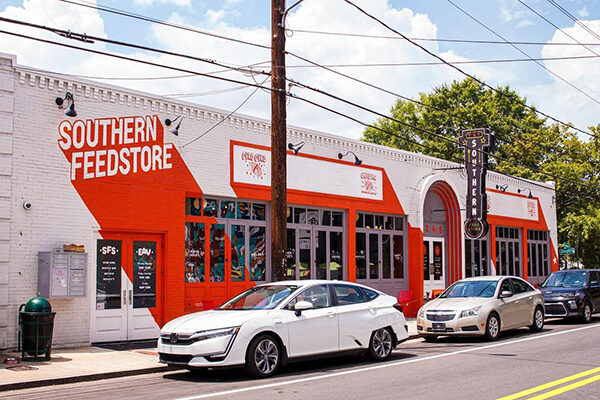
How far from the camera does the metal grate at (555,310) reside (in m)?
19.8

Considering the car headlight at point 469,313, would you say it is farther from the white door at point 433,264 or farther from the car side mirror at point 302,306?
the white door at point 433,264

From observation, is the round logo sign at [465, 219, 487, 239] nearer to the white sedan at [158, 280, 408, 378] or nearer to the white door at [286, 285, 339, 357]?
the white sedan at [158, 280, 408, 378]

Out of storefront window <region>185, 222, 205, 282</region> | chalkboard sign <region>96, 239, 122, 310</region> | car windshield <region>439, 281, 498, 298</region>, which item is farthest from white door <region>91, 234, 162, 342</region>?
car windshield <region>439, 281, 498, 298</region>

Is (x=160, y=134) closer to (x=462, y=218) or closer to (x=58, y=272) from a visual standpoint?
(x=58, y=272)

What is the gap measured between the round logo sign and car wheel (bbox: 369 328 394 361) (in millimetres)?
14184

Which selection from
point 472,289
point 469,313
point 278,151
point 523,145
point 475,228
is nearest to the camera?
point 278,151

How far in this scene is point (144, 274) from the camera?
50.5 ft

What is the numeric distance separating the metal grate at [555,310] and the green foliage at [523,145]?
44.0ft

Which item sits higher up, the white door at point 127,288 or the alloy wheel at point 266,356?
the white door at point 127,288

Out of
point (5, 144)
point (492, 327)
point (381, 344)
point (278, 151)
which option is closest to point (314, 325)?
point (381, 344)

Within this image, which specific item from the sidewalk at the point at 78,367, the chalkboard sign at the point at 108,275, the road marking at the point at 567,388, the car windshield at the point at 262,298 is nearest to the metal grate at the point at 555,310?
the road marking at the point at 567,388

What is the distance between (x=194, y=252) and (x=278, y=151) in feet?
14.7

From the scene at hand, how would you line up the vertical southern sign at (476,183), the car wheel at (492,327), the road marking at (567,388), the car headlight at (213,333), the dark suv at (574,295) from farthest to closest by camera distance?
the vertical southern sign at (476,183) → the dark suv at (574,295) → the car wheel at (492,327) → the car headlight at (213,333) → the road marking at (567,388)

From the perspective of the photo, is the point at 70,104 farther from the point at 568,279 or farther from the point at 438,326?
the point at 568,279
